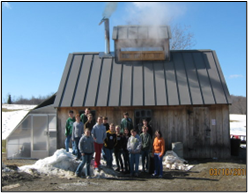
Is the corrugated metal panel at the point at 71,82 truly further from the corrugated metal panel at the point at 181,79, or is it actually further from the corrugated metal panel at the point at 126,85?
the corrugated metal panel at the point at 181,79

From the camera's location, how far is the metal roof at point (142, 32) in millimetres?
15180

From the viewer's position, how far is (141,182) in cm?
794

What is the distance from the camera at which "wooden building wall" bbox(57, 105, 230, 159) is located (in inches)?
478

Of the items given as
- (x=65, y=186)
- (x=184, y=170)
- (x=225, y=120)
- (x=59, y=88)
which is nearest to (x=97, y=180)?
(x=65, y=186)

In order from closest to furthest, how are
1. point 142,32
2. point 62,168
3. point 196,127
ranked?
point 62,168 → point 196,127 → point 142,32

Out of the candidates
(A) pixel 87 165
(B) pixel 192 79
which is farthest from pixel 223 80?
(A) pixel 87 165

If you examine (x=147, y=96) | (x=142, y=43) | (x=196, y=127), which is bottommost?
(x=196, y=127)

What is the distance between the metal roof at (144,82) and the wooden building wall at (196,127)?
473 mm

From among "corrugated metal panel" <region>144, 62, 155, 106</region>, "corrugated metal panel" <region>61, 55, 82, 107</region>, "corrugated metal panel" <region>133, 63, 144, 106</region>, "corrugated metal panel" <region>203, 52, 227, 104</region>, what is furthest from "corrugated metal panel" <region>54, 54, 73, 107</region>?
"corrugated metal panel" <region>203, 52, 227, 104</region>

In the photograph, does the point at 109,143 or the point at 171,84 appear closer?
the point at 109,143

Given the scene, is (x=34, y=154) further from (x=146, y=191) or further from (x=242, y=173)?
(x=242, y=173)

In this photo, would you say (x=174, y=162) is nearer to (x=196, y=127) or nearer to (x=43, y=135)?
(x=196, y=127)

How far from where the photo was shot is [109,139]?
898 cm
